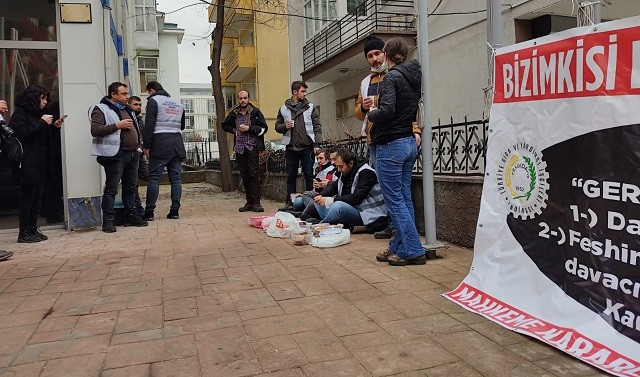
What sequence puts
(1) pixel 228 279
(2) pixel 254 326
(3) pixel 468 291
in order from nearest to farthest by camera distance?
(2) pixel 254 326 < (3) pixel 468 291 < (1) pixel 228 279

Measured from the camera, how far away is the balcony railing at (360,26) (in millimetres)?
12867

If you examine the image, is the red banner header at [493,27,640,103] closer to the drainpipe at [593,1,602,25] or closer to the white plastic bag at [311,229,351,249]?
the drainpipe at [593,1,602,25]

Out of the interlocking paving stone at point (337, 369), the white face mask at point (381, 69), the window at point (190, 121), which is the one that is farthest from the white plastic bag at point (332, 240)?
the window at point (190, 121)

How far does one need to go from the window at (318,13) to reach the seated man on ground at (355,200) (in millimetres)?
10576

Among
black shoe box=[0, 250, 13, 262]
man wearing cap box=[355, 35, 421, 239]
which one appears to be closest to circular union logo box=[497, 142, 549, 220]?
man wearing cap box=[355, 35, 421, 239]

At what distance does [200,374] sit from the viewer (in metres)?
2.36

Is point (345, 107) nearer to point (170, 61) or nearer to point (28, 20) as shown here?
point (28, 20)

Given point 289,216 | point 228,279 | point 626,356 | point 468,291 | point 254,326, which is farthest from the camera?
point 289,216

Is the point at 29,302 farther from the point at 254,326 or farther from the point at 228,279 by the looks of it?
the point at 254,326

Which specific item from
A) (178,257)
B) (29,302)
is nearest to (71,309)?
(29,302)

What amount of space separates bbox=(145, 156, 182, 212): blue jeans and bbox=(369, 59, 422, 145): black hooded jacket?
3933 millimetres

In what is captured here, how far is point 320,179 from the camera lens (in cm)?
689

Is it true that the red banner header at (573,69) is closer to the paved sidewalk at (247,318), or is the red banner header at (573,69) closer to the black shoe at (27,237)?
the paved sidewalk at (247,318)

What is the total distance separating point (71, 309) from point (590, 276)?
313 cm
